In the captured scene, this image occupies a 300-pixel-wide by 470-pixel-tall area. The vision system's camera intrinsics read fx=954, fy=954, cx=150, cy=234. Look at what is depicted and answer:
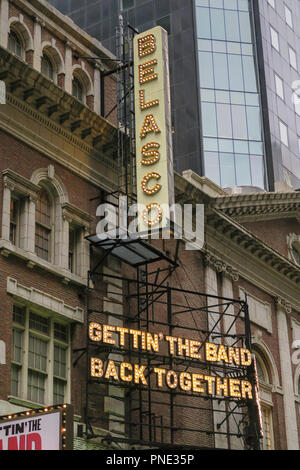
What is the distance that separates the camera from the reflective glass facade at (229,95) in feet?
214

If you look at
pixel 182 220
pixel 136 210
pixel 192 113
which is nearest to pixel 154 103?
pixel 136 210

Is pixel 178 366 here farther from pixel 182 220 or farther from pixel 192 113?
pixel 192 113

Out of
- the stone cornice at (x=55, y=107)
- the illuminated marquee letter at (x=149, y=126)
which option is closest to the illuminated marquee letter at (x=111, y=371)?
the stone cornice at (x=55, y=107)

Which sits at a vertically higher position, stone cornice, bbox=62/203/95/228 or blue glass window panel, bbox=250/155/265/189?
blue glass window panel, bbox=250/155/265/189

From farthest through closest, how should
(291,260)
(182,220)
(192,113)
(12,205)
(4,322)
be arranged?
(192,113), (291,260), (182,220), (12,205), (4,322)

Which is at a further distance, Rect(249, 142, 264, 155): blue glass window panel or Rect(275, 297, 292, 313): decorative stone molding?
Rect(249, 142, 264, 155): blue glass window panel

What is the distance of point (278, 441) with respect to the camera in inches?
1502

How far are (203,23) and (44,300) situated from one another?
43.7m

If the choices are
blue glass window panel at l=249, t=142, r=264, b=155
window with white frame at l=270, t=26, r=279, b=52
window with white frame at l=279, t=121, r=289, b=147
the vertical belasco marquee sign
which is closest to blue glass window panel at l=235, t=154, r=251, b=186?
blue glass window panel at l=249, t=142, r=264, b=155

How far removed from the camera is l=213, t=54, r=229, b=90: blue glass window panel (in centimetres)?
6700

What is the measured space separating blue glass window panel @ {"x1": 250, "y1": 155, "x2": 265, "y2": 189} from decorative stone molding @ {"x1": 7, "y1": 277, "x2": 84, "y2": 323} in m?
38.3

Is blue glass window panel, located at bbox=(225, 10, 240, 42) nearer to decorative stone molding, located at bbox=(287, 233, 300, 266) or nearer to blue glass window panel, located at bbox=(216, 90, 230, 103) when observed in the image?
blue glass window panel, located at bbox=(216, 90, 230, 103)

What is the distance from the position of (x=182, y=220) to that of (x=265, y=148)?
32.9 m

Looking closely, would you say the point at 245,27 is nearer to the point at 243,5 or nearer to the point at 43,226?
the point at 243,5
